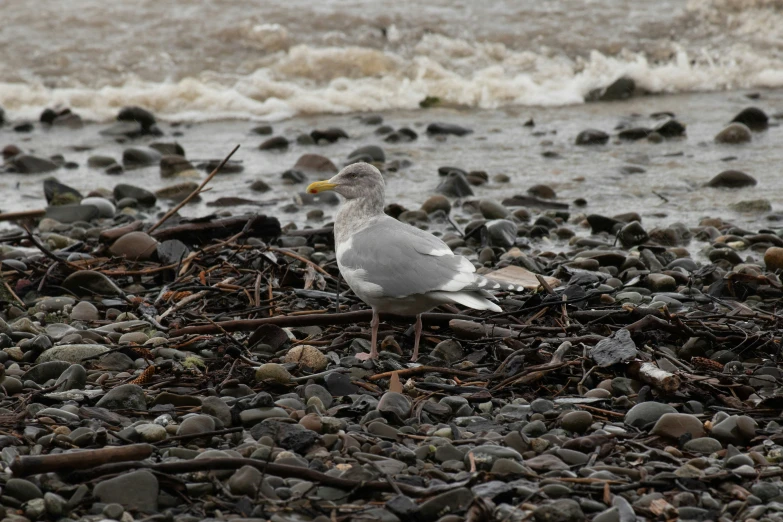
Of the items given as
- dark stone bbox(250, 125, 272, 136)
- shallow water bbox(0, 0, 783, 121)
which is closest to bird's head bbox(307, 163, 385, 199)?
dark stone bbox(250, 125, 272, 136)

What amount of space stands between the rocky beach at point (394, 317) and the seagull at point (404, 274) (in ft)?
0.85

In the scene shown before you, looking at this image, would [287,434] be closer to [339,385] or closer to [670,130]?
[339,385]

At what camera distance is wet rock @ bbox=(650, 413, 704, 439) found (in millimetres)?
3705

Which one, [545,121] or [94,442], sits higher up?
[94,442]

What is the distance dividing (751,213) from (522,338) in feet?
12.7

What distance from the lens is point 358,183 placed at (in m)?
5.39

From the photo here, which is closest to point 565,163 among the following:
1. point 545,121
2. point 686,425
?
point 545,121

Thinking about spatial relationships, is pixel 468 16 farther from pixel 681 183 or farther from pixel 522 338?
pixel 522 338

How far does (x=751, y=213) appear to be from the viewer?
7676 millimetres

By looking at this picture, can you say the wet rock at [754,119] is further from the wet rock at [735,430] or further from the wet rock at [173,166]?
the wet rock at [735,430]

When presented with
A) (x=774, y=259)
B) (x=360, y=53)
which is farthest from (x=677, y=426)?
(x=360, y=53)

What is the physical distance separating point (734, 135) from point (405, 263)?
6715mm

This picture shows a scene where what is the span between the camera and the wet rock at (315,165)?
9.39 meters

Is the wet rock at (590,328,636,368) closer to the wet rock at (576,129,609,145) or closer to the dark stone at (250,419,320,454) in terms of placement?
the dark stone at (250,419,320,454)
